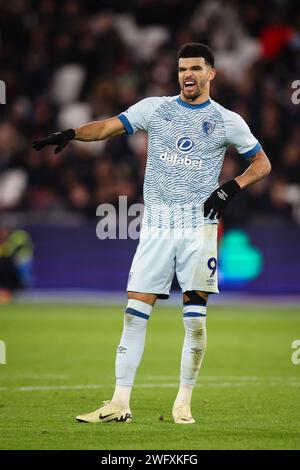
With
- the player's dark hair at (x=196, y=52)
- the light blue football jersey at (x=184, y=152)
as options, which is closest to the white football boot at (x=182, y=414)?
the light blue football jersey at (x=184, y=152)

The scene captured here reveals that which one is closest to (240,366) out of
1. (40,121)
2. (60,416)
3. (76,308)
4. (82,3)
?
(60,416)

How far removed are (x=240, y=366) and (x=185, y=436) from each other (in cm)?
454

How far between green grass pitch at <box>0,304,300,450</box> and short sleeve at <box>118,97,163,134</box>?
2.02 metres

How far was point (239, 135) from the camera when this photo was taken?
8.02 m

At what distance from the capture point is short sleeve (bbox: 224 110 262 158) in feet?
26.3

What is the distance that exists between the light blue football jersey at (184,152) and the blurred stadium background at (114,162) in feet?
18.8

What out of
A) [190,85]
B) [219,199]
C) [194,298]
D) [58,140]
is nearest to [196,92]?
[190,85]

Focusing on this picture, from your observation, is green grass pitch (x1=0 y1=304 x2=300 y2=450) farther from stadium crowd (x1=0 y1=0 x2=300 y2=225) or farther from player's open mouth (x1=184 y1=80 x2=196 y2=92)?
stadium crowd (x1=0 y1=0 x2=300 y2=225)

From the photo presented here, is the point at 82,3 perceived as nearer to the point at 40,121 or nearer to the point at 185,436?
the point at 40,121

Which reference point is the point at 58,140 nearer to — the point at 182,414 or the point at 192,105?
the point at 192,105

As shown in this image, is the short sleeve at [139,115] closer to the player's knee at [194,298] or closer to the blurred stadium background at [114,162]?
the player's knee at [194,298]

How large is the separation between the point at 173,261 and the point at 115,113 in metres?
12.2

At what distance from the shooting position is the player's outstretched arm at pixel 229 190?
775 centimetres

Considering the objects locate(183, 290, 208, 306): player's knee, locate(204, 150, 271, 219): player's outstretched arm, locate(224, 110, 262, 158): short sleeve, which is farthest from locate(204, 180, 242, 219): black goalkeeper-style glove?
locate(183, 290, 208, 306): player's knee
